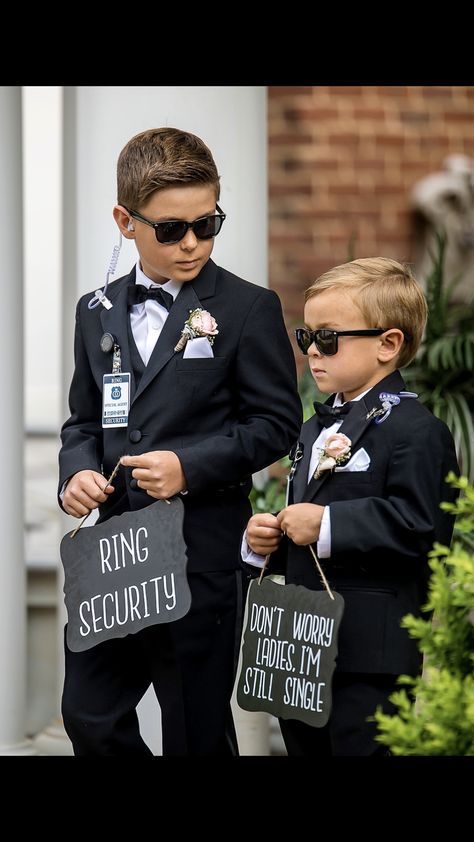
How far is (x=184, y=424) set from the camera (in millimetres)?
3207

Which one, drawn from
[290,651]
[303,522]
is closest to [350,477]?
[303,522]

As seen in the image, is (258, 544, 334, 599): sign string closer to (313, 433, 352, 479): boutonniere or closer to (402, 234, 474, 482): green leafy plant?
(313, 433, 352, 479): boutonniere

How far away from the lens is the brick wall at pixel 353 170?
654 centimetres

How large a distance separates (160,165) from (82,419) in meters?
0.67

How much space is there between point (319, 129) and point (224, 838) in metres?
4.82

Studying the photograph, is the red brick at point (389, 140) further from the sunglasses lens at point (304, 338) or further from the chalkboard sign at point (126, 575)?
the chalkboard sign at point (126, 575)

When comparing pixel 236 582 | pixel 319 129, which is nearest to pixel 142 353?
pixel 236 582

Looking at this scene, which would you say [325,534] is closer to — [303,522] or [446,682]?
[303,522]

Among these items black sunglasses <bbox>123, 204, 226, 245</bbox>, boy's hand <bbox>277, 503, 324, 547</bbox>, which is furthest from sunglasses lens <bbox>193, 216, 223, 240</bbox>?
boy's hand <bbox>277, 503, 324, 547</bbox>

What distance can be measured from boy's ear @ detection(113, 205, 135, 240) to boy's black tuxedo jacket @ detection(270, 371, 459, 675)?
2.32 ft

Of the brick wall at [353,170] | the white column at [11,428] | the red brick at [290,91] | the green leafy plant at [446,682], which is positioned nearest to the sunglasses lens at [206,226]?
the green leafy plant at [446,682]

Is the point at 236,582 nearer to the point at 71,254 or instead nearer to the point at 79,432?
the point at 79,432

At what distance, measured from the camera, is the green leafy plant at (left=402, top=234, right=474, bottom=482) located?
5355 millimetres

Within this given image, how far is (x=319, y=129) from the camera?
654cm
